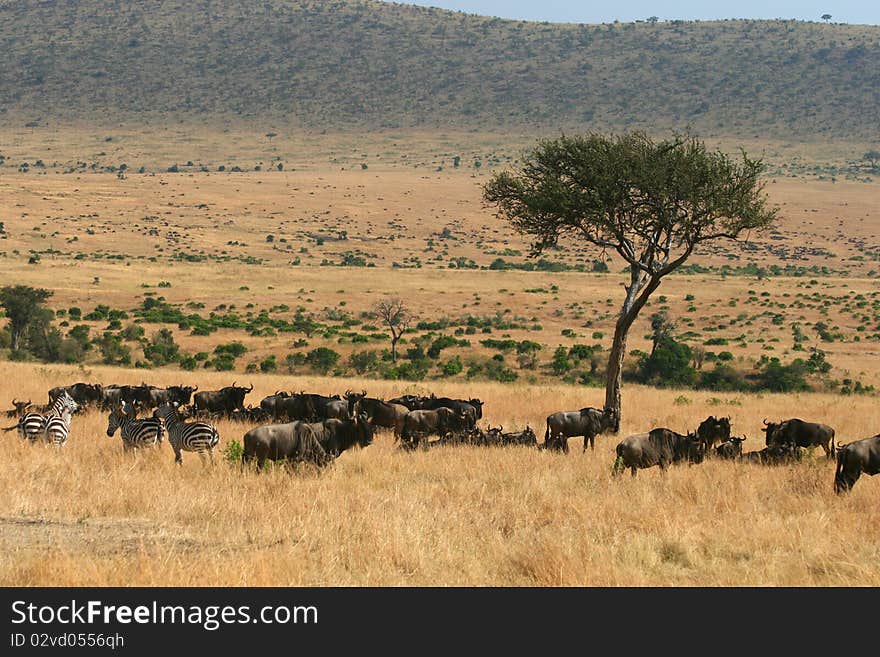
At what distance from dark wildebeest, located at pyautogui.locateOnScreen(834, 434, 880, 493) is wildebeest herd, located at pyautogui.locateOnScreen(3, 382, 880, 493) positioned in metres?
0.01

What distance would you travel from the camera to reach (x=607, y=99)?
195500mm

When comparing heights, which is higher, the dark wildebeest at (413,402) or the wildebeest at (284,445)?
the wildebeest at (284,445)

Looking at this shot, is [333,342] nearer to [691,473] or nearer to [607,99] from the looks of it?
[691,473]

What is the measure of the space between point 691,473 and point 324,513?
20.2 feet

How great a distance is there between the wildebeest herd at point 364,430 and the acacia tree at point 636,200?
168 inches

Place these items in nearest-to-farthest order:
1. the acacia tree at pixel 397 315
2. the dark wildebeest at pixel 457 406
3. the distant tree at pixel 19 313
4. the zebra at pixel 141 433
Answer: the zebra at pixel 141 433
the dark wildebeest at pixel 457 406
the distant tree at pixel 19 313
the acacia tree at pixel 397 315

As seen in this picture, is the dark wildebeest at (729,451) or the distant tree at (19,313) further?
the distant tree at (19,313)

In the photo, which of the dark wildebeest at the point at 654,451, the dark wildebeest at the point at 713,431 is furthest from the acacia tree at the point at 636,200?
the dark wildebeest at the point at 654,451

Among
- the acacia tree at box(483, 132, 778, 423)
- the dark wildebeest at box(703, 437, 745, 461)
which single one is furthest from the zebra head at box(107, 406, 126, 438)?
the acacia tree at box(483, 132, 778, 423)

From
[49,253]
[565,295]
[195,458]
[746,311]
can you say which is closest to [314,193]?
[49,253]

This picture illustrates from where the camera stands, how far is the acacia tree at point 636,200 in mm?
22609

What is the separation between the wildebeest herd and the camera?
14.3m

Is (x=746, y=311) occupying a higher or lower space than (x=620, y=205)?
lower

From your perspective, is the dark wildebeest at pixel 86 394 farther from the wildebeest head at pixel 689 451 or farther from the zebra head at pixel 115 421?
the wildebeest head at pixel 689 451
